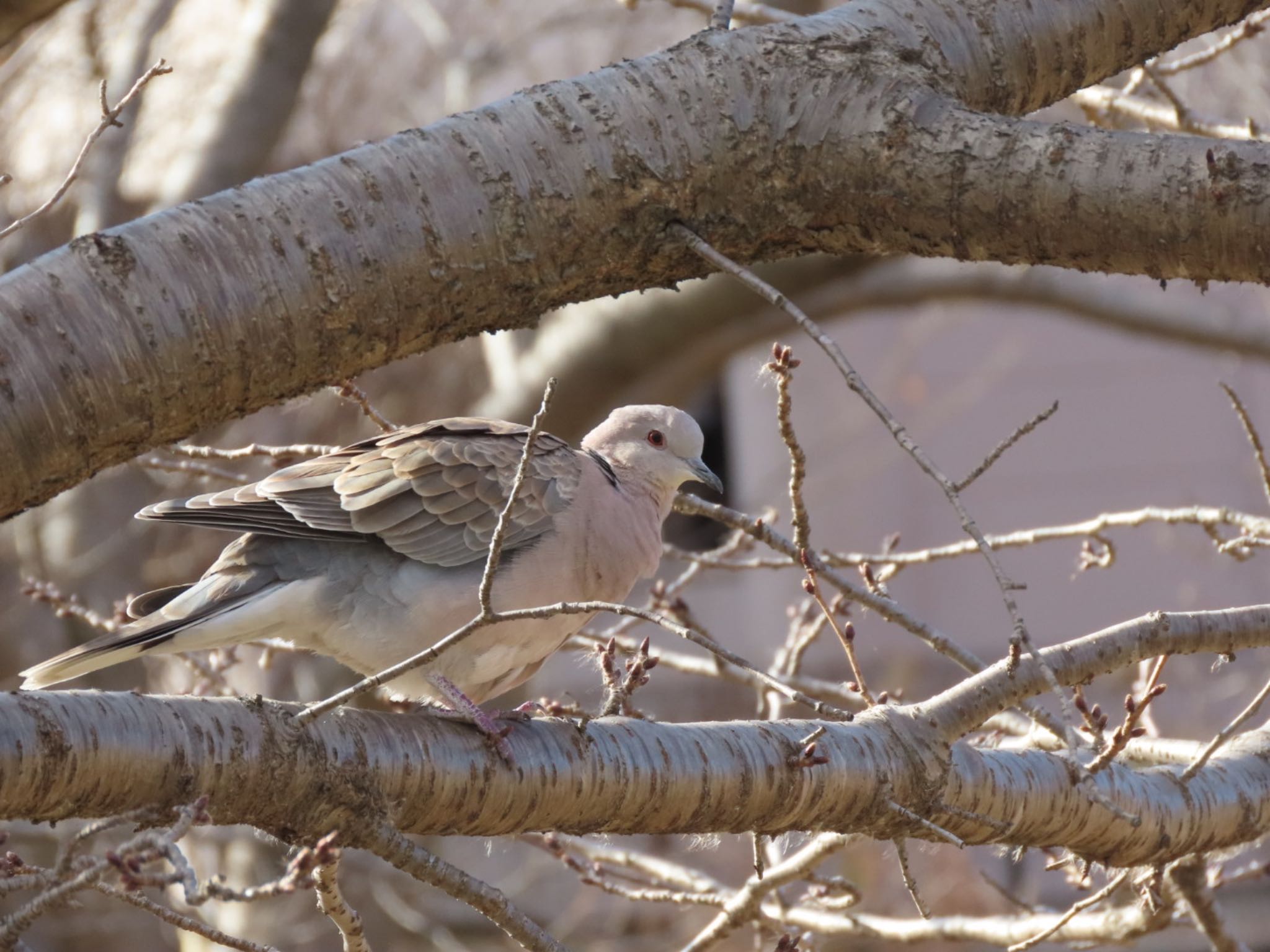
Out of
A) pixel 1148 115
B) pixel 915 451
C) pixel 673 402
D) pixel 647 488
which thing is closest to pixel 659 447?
pixel 647 488

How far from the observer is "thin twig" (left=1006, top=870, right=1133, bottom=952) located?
8.64ft

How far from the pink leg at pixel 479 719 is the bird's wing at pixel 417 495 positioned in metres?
0.42

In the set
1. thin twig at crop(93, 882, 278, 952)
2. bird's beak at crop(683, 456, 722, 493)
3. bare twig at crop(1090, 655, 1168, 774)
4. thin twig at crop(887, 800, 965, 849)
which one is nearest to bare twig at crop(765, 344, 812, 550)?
thin twig at crop(887, 800, 965, 849)

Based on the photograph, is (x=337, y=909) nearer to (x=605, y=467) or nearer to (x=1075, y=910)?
(x=1075, y=910)

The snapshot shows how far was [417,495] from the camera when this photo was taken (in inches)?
130

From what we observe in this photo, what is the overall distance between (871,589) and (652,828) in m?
1.02

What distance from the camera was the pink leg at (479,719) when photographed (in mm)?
2375

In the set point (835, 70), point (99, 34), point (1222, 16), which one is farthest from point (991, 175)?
point (99, 34)

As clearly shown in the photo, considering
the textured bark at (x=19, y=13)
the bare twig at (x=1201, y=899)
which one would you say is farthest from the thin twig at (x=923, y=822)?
the textured bark at (x=19, y=13)

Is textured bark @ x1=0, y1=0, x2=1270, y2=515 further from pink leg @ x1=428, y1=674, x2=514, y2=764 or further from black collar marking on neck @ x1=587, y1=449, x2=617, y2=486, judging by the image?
black collar marking on neck @ x1=587, y1=449, x2=617, y2=486

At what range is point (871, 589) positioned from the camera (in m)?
3.21

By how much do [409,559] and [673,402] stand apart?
4.45m

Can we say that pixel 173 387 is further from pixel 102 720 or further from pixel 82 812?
pixel 82 812

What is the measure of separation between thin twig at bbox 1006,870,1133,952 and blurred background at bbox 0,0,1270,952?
→ 145cm
